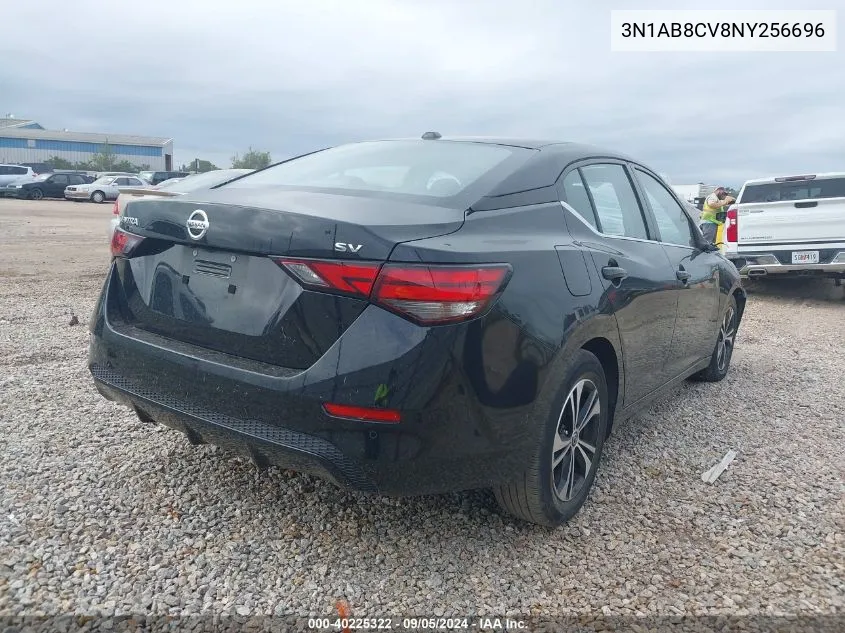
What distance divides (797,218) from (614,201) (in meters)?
7.32

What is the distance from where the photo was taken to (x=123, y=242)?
9.34 feet

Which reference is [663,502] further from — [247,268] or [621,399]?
[247,268]

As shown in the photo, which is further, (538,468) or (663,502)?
(663,502)

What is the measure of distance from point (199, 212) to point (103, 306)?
2.42 feet

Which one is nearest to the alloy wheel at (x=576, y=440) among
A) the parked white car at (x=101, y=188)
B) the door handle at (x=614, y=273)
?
the door handle at (x=614, y=273)

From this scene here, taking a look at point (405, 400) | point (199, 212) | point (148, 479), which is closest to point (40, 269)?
point (148, 479)

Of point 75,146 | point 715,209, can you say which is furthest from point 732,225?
point 75,146

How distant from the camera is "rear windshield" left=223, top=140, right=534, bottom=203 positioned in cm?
279

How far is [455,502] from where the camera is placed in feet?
10.0

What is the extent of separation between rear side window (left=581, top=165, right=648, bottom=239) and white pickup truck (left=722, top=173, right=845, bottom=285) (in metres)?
6.90

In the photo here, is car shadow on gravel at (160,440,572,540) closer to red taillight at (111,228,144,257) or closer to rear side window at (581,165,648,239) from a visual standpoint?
red taillight at (111,228,144,257)

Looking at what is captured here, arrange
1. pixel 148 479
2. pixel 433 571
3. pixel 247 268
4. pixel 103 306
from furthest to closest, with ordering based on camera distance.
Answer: pixel 148 479 < pixel 103 306 < pixel 433 571 < pixel 247 268

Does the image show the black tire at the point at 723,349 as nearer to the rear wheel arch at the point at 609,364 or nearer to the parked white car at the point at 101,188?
the rear wheel arch at the point at 609,364

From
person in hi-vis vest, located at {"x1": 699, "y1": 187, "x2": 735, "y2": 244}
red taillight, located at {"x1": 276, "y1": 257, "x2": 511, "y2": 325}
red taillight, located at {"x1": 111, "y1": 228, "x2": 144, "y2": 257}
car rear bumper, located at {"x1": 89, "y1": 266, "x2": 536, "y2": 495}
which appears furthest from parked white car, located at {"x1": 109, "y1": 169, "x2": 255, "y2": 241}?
person in hi-vis vest, located at {"x1": 699, "y1": 187, "x2": 735, "y2": 244}
